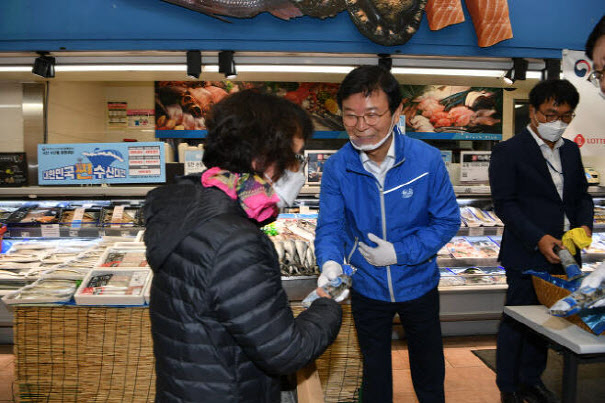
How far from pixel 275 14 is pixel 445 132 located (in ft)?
11.8

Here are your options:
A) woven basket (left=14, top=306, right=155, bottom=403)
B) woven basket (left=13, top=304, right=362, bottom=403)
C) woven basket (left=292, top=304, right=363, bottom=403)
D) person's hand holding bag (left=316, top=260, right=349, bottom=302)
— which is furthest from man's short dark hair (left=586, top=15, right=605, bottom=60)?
woven basket (left=14, top=306, right=155, bottom=403)

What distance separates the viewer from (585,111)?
13.9 ft

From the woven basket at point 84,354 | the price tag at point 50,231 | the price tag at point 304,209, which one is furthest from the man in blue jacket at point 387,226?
the price tag at point 50,231

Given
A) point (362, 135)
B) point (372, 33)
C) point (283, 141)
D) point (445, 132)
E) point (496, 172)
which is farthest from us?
point (445, 132)

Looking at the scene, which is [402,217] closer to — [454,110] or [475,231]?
[475,231]

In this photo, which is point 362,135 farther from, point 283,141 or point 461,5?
point 461,5

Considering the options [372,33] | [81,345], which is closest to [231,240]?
[81,345]

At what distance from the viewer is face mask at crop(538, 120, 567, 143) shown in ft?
8.82

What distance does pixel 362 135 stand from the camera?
204 centimetres

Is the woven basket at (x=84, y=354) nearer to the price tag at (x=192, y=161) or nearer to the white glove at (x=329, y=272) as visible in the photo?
the white glove at (x=329, y=272)

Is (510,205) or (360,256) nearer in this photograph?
(360,256)

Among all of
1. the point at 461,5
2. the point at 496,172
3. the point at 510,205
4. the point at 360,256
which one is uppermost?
the point at 461,5

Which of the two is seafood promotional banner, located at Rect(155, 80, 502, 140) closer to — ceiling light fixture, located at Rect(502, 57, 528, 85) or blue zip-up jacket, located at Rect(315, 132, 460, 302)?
ceiling light fixture, located at Rect(502, 57, 528, 85)

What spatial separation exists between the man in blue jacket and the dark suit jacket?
968 mm
